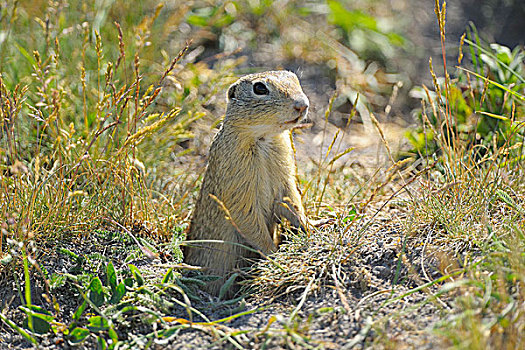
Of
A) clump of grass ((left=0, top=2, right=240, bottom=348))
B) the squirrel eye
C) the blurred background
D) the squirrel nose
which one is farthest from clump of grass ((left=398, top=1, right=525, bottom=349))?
clump of grass ((left=0, top=2, right=240, bottom=348))

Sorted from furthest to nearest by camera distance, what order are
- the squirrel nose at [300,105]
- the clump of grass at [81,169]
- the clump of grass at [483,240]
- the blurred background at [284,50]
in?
the blurred background at [284,50], the squirrel nose at [300,105], the clump of grass at [81,169], the clump of grass at [483,240]

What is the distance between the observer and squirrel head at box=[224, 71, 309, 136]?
3213 mm

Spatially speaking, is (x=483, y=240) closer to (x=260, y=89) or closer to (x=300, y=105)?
(x=300, y=105)

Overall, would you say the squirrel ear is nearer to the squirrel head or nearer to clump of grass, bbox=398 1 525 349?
the squirrel head

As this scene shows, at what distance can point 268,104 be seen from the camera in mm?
3260

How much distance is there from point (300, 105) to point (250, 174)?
21.5 inches

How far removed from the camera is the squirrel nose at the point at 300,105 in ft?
10.4

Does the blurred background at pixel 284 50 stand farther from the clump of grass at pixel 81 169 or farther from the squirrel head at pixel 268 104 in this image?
the squirrel head at pixel 268 104

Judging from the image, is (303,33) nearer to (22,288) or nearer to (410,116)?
(410,116)

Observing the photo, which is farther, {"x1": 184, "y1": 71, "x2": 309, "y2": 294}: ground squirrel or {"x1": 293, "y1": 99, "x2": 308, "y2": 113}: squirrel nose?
{"x1": 184, "y1": 71, "x2": 309, "y2": 294}: ground squirrel

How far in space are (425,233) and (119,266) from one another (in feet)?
5.62

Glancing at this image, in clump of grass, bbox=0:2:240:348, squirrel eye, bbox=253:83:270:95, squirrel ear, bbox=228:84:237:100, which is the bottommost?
clump of grass, bbox=0:2:240:348

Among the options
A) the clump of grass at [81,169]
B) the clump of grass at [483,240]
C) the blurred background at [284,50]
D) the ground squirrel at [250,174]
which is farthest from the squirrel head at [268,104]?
the blurred background at [284,50]

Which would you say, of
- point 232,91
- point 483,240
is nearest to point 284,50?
point 232,91
